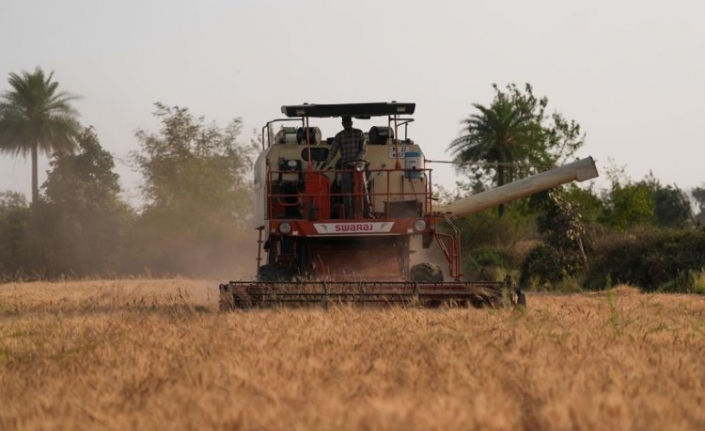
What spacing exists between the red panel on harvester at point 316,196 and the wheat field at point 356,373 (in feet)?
16.5

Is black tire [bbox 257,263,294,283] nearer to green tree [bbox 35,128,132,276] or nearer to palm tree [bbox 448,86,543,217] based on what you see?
palm tree [bbox 448,86,543,217]

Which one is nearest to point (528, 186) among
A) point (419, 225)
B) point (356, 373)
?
point (419, 225)

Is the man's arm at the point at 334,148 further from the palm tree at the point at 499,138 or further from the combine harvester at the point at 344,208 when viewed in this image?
the palm tree at the point at 499,138

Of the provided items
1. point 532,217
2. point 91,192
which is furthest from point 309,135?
point 91,192

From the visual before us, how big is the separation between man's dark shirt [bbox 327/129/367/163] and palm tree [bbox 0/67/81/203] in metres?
58.7

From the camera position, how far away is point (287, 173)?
60.4 feet

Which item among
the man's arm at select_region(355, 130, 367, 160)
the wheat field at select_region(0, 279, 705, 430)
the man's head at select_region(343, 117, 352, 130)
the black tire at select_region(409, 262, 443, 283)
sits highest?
the man's head at select_region(343, 117, 352, 130)

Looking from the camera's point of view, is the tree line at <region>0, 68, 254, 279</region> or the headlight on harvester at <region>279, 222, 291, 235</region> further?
the tree line at <region>0, 68, 254, 279</region>

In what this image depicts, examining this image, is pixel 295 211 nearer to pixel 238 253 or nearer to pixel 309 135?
pixel 309 135

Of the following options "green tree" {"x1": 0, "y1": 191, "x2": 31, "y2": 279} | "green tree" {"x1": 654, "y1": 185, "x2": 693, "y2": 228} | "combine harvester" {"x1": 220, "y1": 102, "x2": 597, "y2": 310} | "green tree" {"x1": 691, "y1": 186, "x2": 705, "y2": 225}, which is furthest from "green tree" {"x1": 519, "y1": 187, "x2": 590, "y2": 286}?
"green tree" {"x1": 691, "y1": 186, "x2": 705, "y2": 225}

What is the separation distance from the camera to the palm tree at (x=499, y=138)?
174 ft

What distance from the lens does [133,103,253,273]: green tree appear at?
63.7 meters

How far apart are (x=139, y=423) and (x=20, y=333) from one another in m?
5.94

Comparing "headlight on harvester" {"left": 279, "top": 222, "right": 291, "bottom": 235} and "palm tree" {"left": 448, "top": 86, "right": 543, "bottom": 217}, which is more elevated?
"palm tree" {"left": 448, "top": 86, "right": 543, "bottom": 217}
